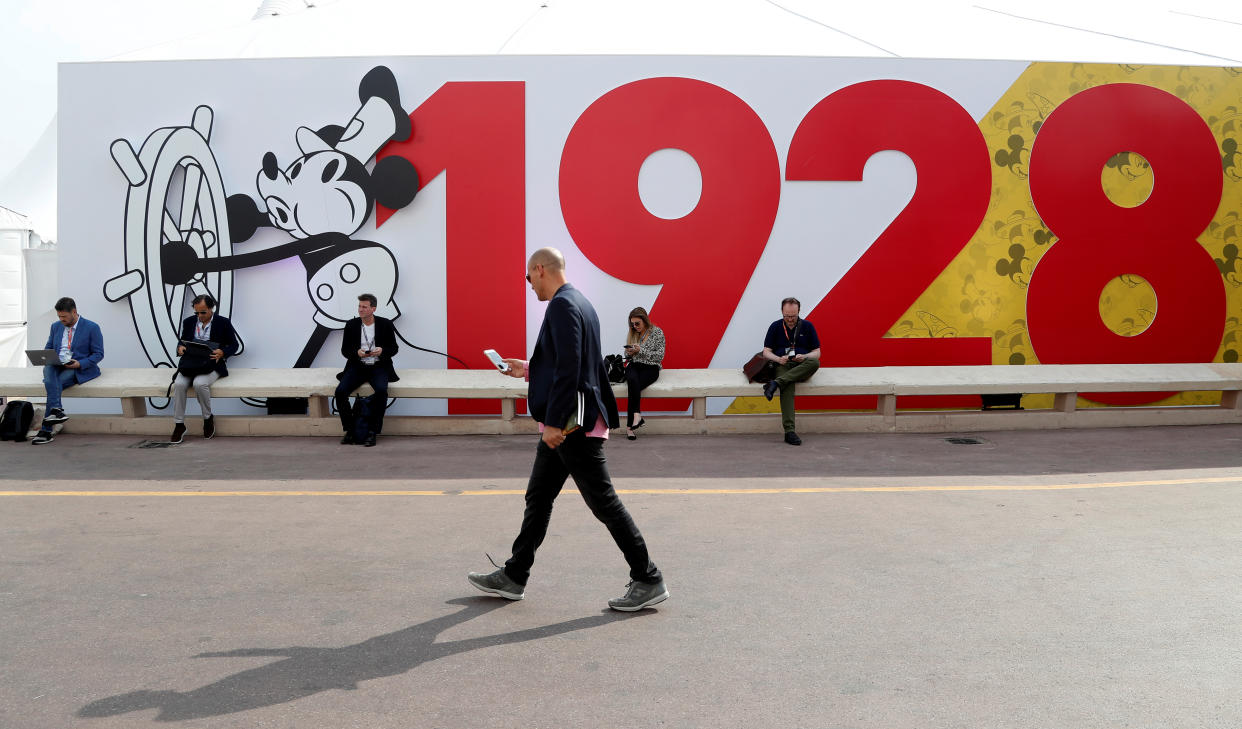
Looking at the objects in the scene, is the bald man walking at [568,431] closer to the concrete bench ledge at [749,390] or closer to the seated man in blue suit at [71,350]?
the concrete bench ledge at [749,390]

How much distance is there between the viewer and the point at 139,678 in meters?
3.58

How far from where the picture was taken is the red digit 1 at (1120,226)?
37.7ft

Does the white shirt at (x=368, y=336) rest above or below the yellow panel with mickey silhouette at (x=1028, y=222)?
below

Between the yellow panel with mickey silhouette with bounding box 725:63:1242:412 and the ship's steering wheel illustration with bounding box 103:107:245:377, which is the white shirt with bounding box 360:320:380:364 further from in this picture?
the yellow panel with mickey silhouette with bounding box 725:63:1242:412

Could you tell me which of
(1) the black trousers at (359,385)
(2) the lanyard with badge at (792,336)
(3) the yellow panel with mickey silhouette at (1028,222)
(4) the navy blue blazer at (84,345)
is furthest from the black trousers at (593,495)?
(4) the navy blue blazer at (84,345)

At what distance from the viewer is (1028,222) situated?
11438 millimetres

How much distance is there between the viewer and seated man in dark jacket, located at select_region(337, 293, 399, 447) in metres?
9.85

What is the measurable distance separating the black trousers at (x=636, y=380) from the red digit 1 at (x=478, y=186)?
1.70m

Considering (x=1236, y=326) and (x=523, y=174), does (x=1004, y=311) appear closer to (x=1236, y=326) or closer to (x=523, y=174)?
(x=1236, y=326)

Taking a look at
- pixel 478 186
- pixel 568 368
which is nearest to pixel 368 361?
pixel 478 186

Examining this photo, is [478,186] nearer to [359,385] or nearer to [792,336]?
[359,385]

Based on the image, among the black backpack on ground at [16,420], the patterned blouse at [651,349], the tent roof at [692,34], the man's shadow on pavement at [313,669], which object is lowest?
the man's shadow on pavement at [313,669]

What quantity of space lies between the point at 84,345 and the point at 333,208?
3.17 meters

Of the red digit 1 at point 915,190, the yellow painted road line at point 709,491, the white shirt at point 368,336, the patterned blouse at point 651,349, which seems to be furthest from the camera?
the red digit 1 at point 915,190
